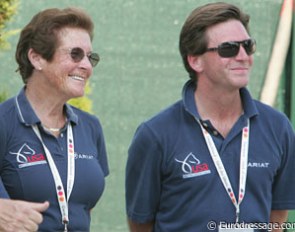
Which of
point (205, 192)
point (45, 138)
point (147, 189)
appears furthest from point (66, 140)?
point (205, 192)

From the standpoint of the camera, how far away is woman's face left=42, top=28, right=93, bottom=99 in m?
5.25

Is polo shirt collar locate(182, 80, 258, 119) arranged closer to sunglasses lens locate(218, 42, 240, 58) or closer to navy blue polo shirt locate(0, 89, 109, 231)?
sunglasses lens locate(218, 42, 240, 58)

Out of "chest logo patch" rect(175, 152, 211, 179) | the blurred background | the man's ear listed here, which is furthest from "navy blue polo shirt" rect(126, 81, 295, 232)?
the blurred background

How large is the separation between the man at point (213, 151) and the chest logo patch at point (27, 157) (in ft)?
1.67

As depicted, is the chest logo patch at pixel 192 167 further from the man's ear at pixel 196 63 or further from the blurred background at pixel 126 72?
the blurred background at pixel 126 72

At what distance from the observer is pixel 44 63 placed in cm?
528

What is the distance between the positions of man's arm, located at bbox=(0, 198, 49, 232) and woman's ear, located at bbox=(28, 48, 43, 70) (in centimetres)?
→ 102

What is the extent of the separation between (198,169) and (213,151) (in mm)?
129

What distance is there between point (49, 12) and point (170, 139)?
1019 mm

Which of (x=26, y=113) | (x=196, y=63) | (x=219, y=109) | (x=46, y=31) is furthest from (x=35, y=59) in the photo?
(x=219, y=109)

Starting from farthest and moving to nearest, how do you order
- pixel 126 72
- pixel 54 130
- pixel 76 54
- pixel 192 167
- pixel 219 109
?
1. pixel 126 72
2. pixel 76 54
3. pixel 54 130
4. pixel 219 109
5. pixel 192 167

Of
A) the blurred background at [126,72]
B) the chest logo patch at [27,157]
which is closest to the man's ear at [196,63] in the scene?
the chest logo patch at [27,157]

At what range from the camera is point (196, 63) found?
519 centimetres

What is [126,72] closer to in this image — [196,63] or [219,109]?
[196,63]
